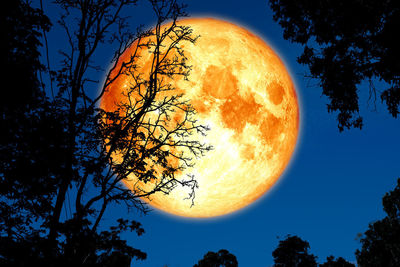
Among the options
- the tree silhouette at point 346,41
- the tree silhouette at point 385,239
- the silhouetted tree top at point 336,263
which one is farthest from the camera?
the silhouetted tree top at point 336,263

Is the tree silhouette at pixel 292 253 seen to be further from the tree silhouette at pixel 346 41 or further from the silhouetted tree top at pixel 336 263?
the tree silhouette at pixel 346 41

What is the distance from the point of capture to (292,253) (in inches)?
1547

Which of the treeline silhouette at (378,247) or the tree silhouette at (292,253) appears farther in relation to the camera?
the tree silhouette at (292,253)

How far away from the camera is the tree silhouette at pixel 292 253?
1523 inches

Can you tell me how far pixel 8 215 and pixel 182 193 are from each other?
8735 millimetres

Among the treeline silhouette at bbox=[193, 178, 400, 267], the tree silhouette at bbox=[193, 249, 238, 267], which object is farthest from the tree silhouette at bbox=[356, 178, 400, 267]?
the tree silhouette at bbox=[193, 249, 238, 267]

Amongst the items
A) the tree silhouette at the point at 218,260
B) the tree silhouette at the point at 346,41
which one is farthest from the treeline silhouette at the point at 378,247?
the tree silhouette at the point at 346,41

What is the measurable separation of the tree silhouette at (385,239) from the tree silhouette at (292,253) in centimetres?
1033

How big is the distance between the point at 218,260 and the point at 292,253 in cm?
1133

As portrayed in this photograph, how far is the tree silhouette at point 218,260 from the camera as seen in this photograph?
40062 millimetres

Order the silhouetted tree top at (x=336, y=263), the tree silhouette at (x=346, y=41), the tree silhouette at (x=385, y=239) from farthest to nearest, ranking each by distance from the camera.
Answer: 1. the silhouetted tree top at (x=336, y=263)
2. the tree silhouette at (x=385, y=239)
3. the tree silhouette at (x=346, y=41)

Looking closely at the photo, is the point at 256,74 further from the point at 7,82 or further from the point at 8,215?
the point at 8,215

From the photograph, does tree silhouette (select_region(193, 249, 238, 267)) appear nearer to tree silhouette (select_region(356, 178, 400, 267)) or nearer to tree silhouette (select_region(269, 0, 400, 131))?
tree silhouette (select_region(356, 178, 400, 267))

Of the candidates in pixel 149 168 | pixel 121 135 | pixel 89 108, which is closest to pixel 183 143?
pixel 149 168
